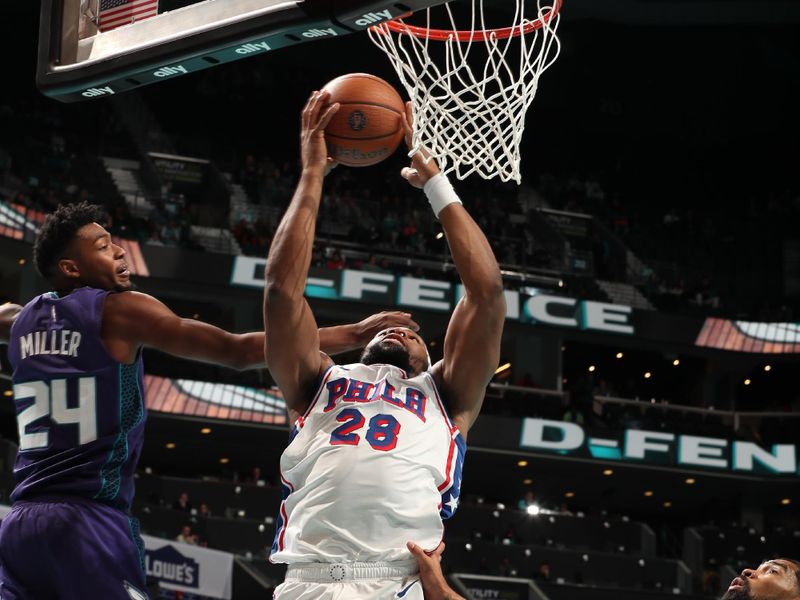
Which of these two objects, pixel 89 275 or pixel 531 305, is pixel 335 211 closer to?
pixel 531 305

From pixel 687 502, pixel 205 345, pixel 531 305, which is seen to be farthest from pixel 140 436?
pixel 687 502

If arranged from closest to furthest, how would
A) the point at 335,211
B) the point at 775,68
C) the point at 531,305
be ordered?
1. the point at 531,305
2. the point at 335,211
3. the point at 775,68

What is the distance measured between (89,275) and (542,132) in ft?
98.4

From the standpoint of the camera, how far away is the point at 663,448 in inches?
892

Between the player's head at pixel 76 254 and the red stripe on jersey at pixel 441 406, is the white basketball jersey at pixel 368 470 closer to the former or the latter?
the red stripe on jersey at pixel 441 406

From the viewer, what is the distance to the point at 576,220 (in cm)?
2853

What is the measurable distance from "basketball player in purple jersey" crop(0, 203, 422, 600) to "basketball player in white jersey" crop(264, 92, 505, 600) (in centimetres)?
33

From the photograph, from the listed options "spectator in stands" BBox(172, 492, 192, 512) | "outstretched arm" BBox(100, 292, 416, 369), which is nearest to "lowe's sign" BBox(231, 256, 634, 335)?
"spectator in stands" BBox(172, 492, 192, 512)

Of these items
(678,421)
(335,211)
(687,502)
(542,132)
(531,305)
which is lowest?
(687,502)

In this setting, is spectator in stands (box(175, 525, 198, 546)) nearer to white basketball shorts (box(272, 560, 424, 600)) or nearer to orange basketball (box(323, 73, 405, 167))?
orange basketball (box(323, 73, 405, 167))

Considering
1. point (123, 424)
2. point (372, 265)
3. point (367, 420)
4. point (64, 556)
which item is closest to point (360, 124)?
point (367, 420)

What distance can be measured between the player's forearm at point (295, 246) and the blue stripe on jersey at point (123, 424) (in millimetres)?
555

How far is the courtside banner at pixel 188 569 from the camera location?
14.7 metres

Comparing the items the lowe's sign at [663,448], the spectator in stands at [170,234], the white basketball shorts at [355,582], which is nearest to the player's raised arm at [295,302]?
the white basketball shorts at [355,582]
